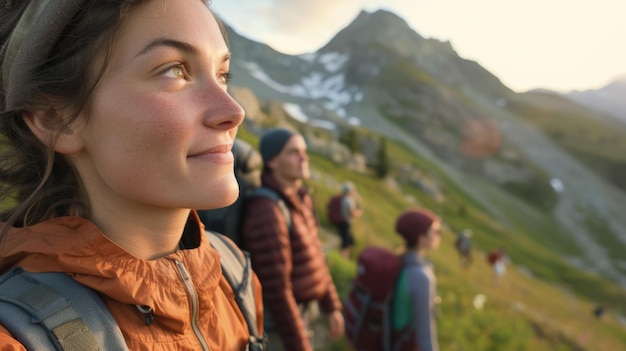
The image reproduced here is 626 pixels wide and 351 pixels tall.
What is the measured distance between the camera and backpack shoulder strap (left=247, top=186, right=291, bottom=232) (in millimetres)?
3307

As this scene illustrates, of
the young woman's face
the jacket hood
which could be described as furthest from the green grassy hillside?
the young woman's face

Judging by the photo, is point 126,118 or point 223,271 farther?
point 223,271

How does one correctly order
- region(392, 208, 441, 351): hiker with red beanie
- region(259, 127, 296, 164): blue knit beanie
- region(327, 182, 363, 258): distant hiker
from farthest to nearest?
region(327, 182, 363, 258): distant hiker → region(259, 127, 296, 164): blue knit beanie → region(392, 208, 441, 351): hiker with red beanie

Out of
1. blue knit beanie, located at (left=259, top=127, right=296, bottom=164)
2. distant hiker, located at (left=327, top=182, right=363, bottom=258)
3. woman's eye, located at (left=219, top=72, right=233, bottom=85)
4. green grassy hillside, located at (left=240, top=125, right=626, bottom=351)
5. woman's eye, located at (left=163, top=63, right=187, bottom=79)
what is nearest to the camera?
woman's eye, located at (left=163, top=63, right=187, bottom=79)

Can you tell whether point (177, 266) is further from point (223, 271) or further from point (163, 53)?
point (163, 53)

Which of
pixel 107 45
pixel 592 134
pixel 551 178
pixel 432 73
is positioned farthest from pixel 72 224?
pixel 432 73

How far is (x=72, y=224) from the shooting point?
4.55ft

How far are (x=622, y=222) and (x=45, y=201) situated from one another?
97.7 metres

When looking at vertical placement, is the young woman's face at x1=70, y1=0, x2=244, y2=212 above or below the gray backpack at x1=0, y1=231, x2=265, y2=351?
above

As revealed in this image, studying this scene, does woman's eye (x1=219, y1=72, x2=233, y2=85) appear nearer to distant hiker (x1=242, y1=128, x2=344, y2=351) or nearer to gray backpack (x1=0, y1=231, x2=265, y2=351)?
gray backpack (x1=0, y1=231, x2=265, y2=351)

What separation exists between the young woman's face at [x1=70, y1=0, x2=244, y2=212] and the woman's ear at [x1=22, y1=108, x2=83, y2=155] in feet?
0.10

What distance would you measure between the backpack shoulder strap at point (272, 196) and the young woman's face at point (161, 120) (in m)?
1.83

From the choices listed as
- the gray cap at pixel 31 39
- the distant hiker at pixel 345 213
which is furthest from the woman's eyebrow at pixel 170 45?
the distant hiker at pixel 345 213

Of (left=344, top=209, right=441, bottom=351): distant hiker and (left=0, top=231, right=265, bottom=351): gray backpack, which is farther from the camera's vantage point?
(left=344, top=209, right=441, bottom=351): distant hiker
